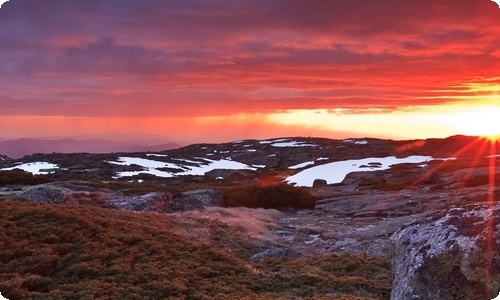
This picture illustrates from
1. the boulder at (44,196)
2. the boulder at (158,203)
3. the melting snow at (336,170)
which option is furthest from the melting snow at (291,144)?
the boulder at (44,196)

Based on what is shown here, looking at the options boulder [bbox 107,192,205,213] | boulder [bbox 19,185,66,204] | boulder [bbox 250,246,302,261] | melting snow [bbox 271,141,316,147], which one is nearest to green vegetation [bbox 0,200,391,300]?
boulder [bbox 250,246,302,261]

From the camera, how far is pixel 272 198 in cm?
4403

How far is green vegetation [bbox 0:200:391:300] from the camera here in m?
13.8

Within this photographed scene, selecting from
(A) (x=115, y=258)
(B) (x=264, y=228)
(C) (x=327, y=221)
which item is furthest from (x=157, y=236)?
(C) (x=327, y=221)

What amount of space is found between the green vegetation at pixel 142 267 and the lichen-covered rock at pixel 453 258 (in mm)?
2762

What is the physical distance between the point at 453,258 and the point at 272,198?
34.1 meters

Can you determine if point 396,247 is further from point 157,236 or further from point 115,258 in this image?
point 157,236

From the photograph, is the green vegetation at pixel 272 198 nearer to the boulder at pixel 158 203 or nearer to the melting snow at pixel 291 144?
the boulder at pixel 158 203

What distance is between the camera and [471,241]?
396 inches

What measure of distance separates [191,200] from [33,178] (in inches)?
781

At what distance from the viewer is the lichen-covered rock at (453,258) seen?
962 centimetres

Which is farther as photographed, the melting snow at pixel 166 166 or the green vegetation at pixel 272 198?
the melting snow at pixel 166 166

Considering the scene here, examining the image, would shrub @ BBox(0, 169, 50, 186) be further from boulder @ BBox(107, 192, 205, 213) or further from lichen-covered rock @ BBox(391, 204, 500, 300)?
lichen-covered rock @ BBox(391, 204, 500, 300)

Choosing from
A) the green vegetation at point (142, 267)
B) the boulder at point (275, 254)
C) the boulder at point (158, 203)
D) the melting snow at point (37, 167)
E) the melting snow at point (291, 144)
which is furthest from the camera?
the melting snow at point (291, 144)
